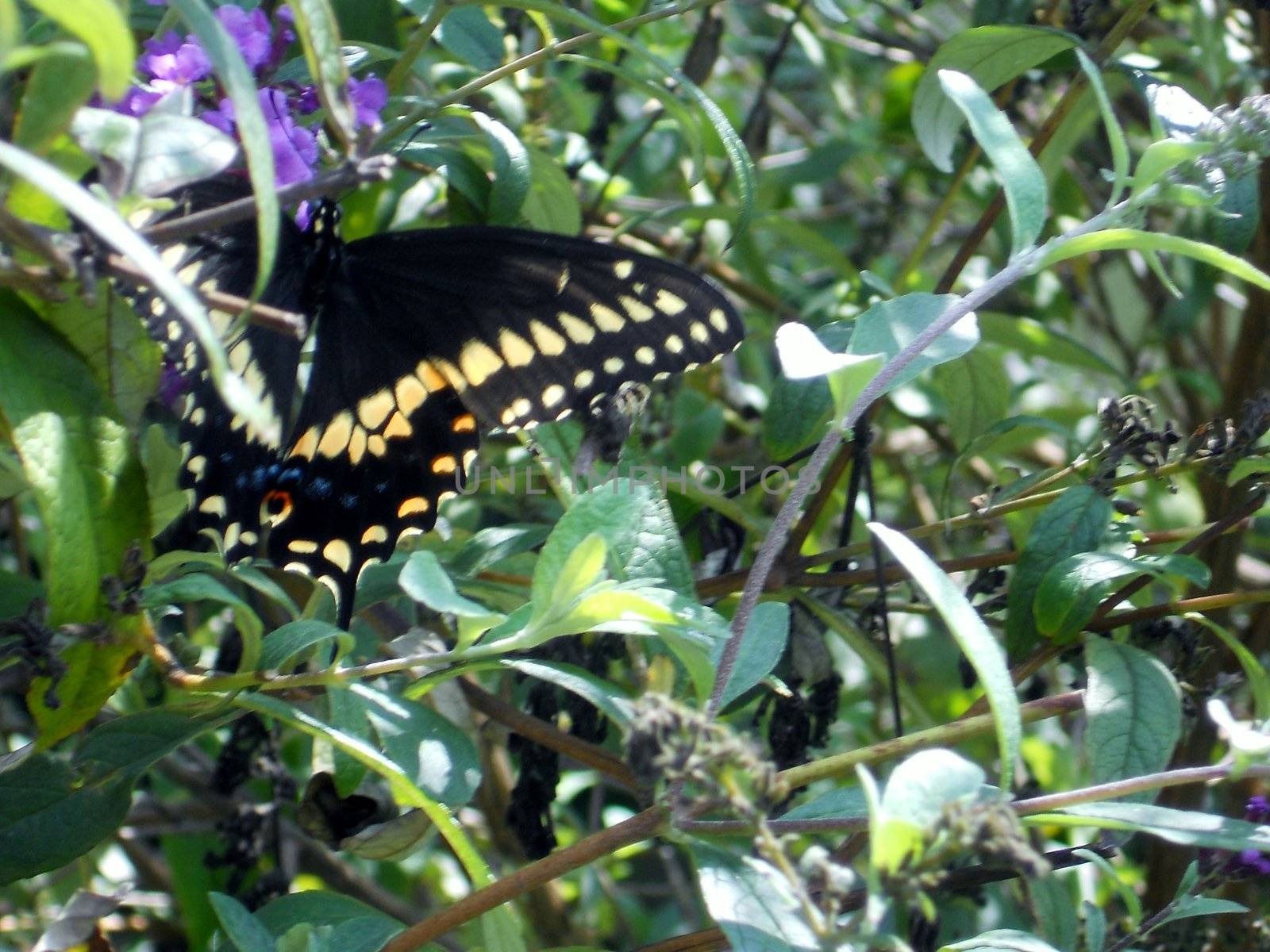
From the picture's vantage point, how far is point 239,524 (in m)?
1.34

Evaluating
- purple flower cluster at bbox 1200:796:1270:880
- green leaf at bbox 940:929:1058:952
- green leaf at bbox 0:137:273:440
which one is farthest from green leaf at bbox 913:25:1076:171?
green leaf at bbox 0:137:273:440

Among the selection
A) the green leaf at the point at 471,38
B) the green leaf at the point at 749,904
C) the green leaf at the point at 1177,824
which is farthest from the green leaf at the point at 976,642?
the green leaf at the point at 471,38

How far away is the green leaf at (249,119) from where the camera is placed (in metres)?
0.68

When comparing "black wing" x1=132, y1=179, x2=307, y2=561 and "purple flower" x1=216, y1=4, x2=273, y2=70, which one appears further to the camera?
"black wing" x1=132, y1=179, x2=307, y2=561

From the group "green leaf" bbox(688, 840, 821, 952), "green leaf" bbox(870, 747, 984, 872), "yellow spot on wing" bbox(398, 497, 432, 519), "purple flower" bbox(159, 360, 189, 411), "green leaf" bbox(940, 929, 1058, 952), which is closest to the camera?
"green leaf" bbox(870, 747, 984, 872)

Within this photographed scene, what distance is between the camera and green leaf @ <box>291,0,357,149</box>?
0.78 m

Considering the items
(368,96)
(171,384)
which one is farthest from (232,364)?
(368,96)

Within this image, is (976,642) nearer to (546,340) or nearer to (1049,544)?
(1049,544)

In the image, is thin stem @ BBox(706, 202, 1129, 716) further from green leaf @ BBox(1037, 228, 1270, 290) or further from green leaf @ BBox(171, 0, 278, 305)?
green leaf @ BBox(171, 0, 278, 305)

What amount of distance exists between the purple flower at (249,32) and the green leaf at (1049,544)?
2.58 ft

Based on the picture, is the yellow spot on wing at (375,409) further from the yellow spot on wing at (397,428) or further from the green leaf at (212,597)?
the green leaf at (212,597)

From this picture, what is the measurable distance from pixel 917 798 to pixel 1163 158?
478 millimetres

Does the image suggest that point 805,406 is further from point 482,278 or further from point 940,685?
point 940,685

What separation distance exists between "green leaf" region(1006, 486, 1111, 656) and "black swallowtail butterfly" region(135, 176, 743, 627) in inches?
13.8
